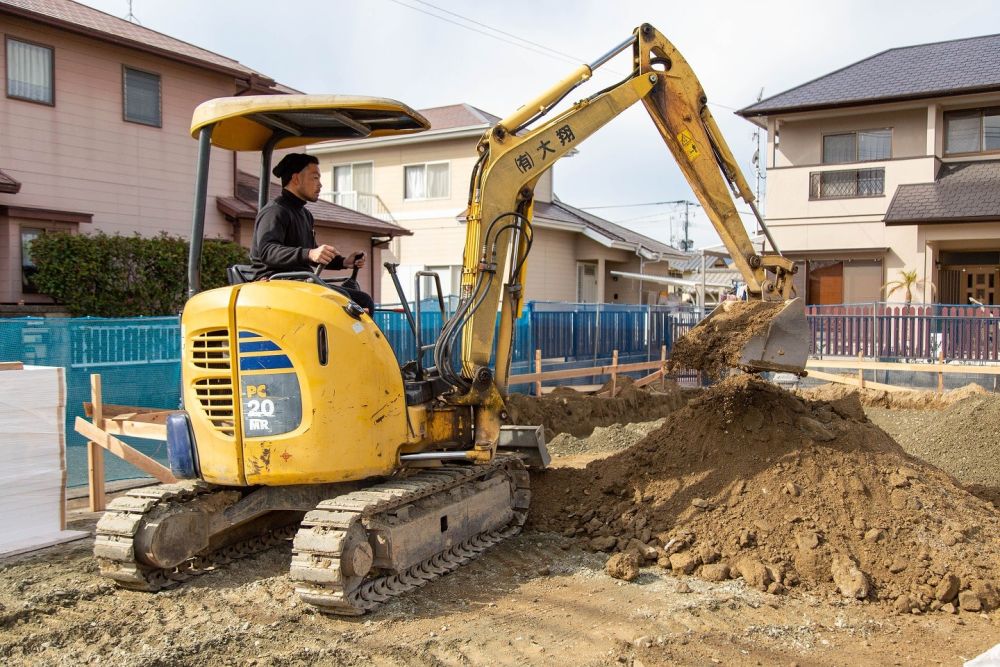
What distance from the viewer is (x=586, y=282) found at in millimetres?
27312

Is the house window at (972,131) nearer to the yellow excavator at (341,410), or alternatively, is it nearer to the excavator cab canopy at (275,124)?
the yellow excavator at (341,410)

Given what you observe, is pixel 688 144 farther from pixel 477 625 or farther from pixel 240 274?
pixel 477 625

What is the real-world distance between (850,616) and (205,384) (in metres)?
4.25

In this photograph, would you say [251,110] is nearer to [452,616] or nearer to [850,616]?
[452,616]

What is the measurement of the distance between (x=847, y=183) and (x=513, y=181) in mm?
20445

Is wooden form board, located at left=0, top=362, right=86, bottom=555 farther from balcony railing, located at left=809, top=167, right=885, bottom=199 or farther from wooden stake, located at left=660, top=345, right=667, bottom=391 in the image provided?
balcony railing, located at left=809, top=167, right=885, bottom=199

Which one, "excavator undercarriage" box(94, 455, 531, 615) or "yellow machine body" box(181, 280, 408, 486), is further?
"yellow machine body" box(181, 280, 408, 486)

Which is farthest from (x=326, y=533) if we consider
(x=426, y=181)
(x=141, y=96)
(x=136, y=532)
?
(x=426, y=181)

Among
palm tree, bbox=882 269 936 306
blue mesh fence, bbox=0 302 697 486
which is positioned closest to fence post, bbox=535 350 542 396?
blue mesh fence, bbox=0 302 697 486

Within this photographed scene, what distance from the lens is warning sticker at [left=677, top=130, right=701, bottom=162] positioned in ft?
24.0

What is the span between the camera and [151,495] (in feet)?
17.8

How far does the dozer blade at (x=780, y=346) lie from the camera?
22.2ft

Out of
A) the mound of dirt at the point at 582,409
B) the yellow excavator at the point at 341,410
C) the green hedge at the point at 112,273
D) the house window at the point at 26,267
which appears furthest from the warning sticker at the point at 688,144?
the house window at the point at 26,267

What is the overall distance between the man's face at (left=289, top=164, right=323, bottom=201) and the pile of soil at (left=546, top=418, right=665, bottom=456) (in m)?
6.38
